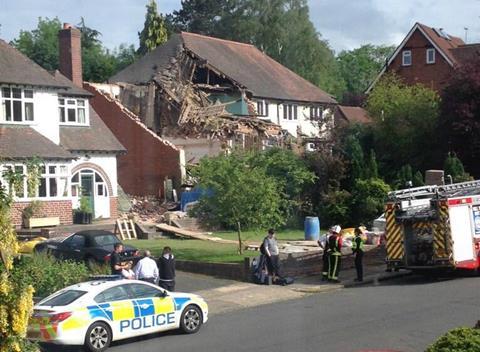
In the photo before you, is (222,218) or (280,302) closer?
(280,302)

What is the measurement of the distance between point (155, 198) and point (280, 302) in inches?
963

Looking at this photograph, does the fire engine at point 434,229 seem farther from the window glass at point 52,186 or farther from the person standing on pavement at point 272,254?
the window glass at point 52,186

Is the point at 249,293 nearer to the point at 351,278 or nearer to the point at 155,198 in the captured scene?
the point at 351,278

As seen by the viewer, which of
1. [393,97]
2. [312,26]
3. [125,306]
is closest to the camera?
[125,306]

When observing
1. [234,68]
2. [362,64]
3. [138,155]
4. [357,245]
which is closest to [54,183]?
[138,155]

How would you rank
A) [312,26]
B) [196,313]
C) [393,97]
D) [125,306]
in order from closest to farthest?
[125,306]
[196,313]
[393,97]
[312,26]

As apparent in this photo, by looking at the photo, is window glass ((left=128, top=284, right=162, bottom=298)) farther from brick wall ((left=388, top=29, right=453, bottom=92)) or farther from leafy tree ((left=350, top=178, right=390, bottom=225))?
brick wall ((left=388, top=29, right=453, bottom=92))

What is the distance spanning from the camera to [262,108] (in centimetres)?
5469

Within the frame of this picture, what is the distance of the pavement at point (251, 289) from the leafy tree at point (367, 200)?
9.92 metres

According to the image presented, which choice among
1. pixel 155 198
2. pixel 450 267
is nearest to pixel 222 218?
pixel 450 267

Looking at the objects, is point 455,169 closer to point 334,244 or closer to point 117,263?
point 334,244

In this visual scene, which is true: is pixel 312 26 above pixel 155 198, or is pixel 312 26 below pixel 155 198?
above

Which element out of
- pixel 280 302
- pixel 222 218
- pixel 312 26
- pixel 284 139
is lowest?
pixel 280 302

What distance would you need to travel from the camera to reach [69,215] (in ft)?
119
